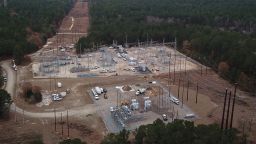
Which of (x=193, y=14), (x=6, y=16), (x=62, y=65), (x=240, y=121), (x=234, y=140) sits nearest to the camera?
(x=234, y=140)

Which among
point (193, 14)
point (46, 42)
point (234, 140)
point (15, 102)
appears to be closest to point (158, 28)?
point (193, 14)

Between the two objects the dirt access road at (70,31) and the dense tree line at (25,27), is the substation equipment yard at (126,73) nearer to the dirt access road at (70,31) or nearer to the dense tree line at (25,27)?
the dirt access road at (70,31)

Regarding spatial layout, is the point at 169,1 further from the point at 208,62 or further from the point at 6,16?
the point at 208,62

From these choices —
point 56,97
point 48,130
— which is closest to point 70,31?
point 56,97

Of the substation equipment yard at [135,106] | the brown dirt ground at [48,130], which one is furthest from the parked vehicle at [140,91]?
the brown dirt ground at [48,130]

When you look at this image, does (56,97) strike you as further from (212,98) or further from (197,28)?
(197,28)

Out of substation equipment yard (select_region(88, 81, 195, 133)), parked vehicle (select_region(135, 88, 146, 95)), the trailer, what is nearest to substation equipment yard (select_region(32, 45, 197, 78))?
the trailer
